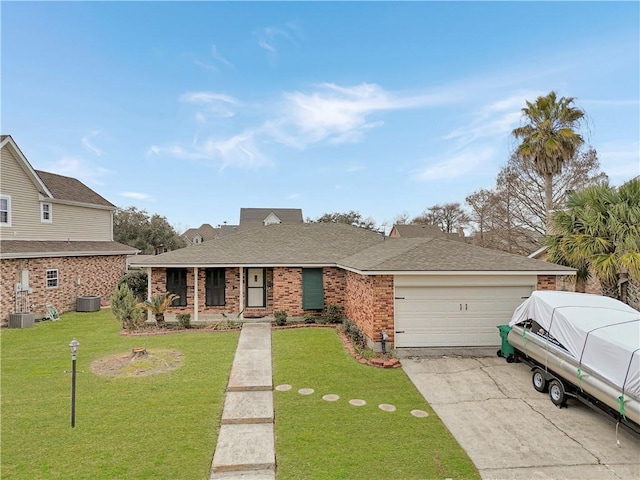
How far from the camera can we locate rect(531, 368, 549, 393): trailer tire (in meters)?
7.20

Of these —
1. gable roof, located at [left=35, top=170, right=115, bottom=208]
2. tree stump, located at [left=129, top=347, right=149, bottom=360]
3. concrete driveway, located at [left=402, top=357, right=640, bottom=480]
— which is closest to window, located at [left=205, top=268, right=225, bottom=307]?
tree stump, located at [left=129, top=347, right=149, bottom=360]

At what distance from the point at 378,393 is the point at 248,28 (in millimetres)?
16778

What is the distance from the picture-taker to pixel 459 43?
1548 cm

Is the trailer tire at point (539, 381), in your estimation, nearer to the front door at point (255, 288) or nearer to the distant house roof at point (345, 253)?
the distant house roof at point (345, 253)

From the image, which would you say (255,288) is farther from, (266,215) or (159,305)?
(266,215)

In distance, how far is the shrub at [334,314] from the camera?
13586 millimetres

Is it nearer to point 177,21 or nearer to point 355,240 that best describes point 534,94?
point 355,240

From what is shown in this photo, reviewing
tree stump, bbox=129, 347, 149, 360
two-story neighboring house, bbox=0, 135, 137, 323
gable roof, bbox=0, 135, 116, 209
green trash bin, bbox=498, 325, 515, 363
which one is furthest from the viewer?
gable roof, bbox=0, 135, 116, 209

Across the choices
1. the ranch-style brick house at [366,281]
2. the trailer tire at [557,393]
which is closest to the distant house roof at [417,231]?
the ranch-style brick house at [366,281]

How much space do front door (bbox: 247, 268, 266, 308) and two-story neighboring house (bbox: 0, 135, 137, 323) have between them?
30.7 ft

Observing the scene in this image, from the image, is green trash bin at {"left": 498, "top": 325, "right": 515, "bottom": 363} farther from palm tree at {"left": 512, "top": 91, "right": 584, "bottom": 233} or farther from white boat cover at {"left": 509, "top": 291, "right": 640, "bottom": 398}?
palm tree at {"left": 512, "top": 91, "right": 584, "bottom": 233}

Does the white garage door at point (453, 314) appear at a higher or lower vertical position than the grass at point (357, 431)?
higher

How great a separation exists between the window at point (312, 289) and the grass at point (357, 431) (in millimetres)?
5046

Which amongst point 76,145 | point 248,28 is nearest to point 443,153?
point 248,28
